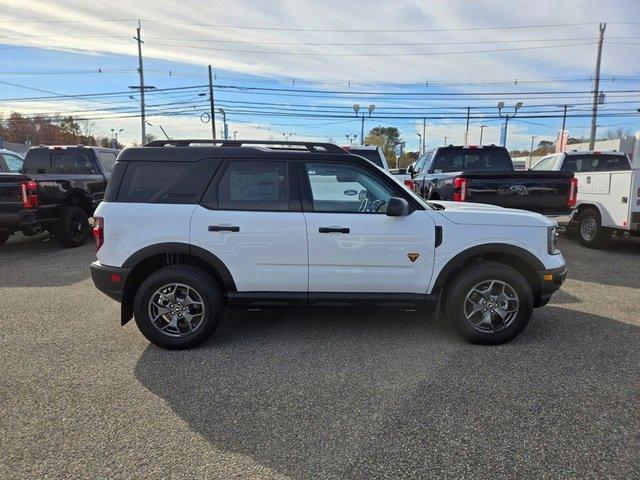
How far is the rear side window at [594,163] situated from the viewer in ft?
35.8

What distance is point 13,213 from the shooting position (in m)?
8.16

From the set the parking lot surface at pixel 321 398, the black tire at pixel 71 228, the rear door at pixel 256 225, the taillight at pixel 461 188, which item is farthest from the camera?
the black tire at pixel 71 228

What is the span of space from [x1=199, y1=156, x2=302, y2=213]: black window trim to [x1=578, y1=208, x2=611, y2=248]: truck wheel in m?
7.19

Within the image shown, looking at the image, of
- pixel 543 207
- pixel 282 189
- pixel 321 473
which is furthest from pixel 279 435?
pixel 543 207

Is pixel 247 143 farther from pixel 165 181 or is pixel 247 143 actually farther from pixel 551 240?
pixel 551 240

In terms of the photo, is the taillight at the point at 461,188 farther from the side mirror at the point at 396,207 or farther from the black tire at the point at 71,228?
the black tire at the point at 71,228

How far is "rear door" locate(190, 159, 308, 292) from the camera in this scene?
4023 millimetres

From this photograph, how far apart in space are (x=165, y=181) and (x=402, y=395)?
2.69 metres

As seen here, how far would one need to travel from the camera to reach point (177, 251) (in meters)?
4.07

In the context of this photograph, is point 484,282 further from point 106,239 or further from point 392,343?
point 106,239

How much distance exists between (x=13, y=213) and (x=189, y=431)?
7184 mm

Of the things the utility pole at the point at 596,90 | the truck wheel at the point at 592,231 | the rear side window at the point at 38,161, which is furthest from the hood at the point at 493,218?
the utility pole at the point at 596,90

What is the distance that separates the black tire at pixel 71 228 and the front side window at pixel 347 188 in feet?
23.2

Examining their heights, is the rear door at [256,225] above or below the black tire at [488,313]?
above
